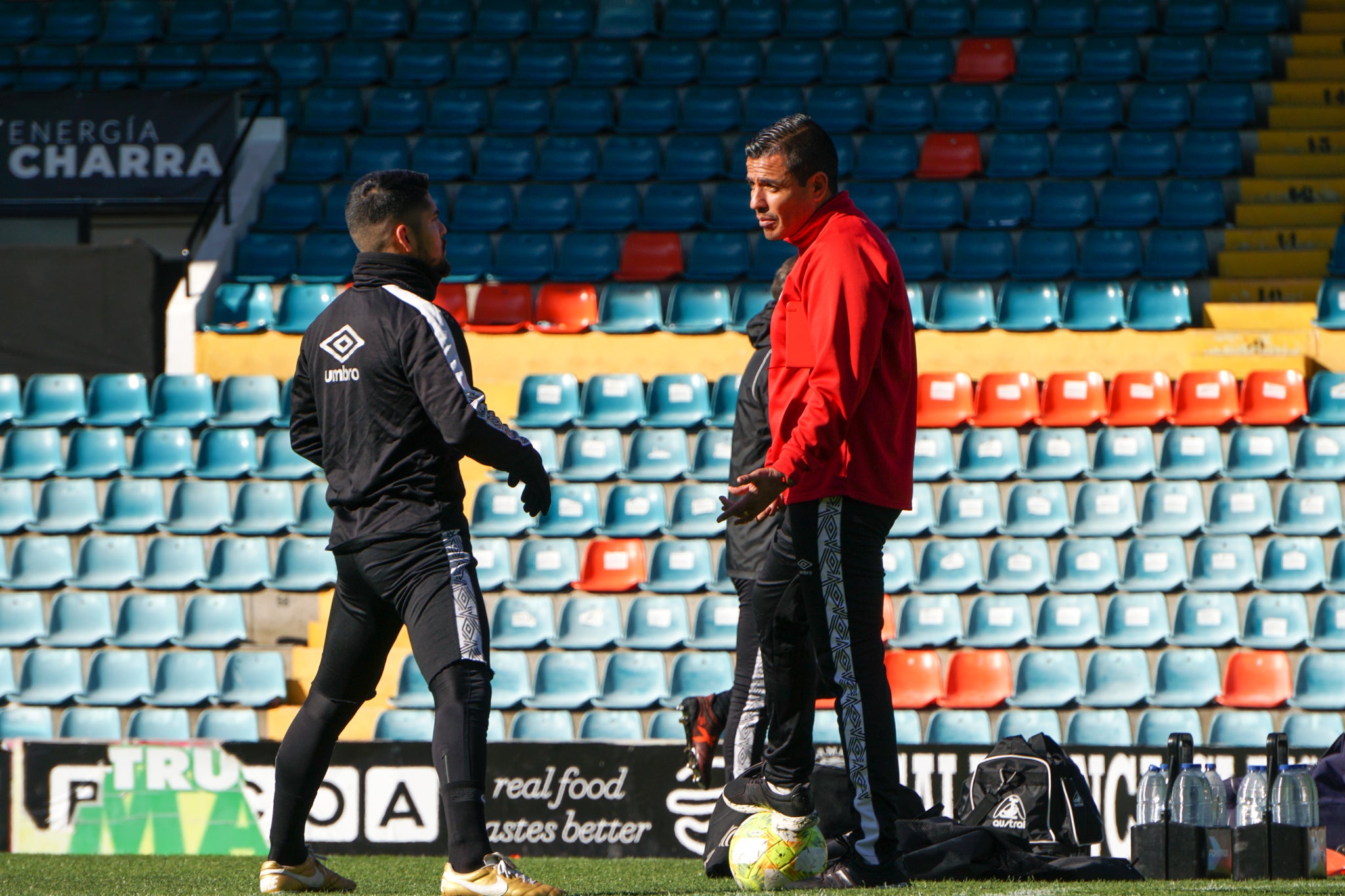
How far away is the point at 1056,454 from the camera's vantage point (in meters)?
8.56

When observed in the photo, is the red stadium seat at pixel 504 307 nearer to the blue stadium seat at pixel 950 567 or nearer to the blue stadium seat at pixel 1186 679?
the blue stadium seat at pixel 950 567

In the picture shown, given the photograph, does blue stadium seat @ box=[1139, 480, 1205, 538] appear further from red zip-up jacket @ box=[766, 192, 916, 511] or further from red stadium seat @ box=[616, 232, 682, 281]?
red zip-up jacket @ box=[766, 192, 916, 511]

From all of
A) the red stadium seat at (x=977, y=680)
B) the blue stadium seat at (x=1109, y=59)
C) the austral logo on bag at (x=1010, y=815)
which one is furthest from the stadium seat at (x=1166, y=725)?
the blue stadium seat at (x=1109, y=59)

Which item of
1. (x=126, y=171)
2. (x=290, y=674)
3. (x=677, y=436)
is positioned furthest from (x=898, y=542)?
(x=126, y=171)

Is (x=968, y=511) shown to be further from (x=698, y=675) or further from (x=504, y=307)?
(x=504, y=307)

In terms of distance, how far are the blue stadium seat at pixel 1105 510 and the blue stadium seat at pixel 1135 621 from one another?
1.37ft

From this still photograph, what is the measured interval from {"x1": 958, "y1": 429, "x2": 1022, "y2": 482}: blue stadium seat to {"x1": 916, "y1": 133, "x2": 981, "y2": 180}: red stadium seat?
2.81 meters

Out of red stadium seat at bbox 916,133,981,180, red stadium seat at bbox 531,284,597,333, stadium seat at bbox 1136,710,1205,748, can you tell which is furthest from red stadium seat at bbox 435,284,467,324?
stadium seat at bbox 1136,710,1205,748

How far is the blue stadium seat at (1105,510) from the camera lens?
823 centimetres

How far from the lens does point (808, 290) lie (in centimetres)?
365

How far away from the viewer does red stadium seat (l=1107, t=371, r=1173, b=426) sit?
340 inches

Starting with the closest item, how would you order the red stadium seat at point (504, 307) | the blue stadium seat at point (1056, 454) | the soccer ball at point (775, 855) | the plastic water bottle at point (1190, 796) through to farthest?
the soccer ball at point (775, 855) < the plastic water bottle at point (1190, 796) < the blue stadium seat at point (1056, 454) < the red stadium seat at point (504, 307)

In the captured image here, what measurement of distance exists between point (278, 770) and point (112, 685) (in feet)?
14.9

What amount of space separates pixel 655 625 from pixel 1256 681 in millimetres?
2844
